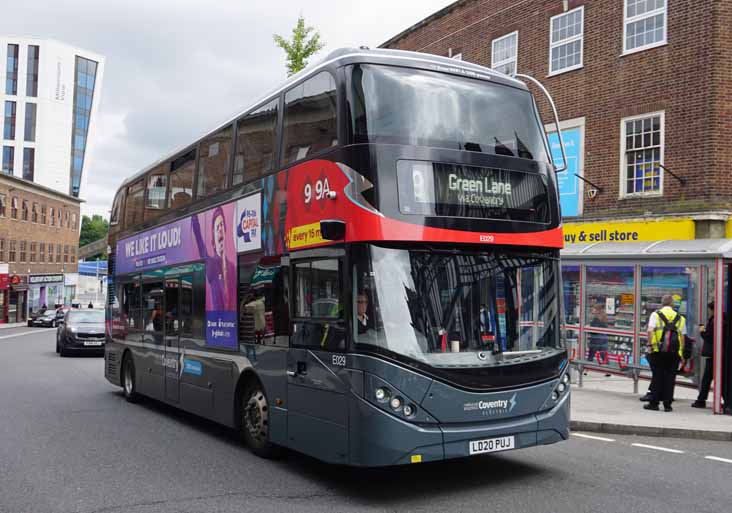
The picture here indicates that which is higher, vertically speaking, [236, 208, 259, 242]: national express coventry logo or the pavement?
[236, 208, 259, 242]: national express coventry logo

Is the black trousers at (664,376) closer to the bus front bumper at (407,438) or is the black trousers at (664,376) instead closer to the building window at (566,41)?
the bus front bumper at (407,438)

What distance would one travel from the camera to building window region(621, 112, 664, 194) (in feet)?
56.4

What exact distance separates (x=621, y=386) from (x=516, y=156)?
9132mm

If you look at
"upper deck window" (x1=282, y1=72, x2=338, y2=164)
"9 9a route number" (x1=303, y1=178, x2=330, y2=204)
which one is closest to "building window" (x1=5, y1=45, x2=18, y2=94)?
"upper deck window" (x1=282, y1=72, x2=338, y2=164)

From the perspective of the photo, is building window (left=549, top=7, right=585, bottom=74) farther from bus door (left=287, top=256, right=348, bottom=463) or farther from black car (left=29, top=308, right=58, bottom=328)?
black car (left=29, top=308, right=58, bottom=328)

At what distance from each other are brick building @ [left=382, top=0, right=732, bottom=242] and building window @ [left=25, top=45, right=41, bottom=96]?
7026 cm

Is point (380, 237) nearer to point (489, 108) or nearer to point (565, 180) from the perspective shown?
point (489, 108)

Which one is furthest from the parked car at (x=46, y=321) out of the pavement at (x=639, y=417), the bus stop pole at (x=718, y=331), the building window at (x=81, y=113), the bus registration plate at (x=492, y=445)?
the bus registration plate at (x=492, y=445)

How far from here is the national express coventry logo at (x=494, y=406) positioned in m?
6.40

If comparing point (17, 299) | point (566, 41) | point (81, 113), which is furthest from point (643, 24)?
point (81, 113)

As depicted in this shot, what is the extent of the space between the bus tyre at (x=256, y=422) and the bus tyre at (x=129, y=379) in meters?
5.15

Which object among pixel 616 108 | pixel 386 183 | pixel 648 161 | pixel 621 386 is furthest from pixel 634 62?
pixel 386 183

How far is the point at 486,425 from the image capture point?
6.49 meters

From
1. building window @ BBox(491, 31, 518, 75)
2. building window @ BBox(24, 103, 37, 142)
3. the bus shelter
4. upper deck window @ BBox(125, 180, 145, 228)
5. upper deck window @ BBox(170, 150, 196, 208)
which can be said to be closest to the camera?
upper deck window @ BBox(170, 150, 196, 208)
